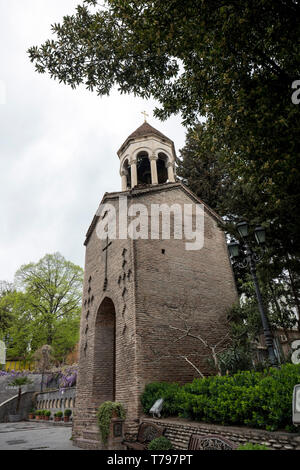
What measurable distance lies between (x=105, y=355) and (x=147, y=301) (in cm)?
310

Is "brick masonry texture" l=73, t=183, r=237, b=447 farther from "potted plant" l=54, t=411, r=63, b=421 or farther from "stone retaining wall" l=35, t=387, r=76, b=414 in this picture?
"potted plant" l=54, t=411, r=63, b=421

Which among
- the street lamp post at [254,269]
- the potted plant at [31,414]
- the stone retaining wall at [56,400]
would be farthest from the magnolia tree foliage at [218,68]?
the potted plant at [31,414]

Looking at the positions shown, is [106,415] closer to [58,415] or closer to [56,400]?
[58,415]

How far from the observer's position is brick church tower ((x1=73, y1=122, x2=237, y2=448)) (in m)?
8.91

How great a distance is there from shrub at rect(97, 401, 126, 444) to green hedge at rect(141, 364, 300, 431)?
120cm

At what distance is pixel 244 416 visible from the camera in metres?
5.27

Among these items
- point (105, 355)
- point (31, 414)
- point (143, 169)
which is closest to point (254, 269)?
point (105, 355)

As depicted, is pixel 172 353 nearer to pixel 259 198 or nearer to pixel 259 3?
pixel 259 198

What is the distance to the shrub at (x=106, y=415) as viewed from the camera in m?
7.86

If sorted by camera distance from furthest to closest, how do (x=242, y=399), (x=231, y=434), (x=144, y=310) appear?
(x=144, y=310), (x=242, y=399), (x=231, y=434)

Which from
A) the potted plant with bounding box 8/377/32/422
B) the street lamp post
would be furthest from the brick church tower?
the potted plant with bounding box 8/377/32/422

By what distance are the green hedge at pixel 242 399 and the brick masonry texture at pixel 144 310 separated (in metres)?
→ 1.36

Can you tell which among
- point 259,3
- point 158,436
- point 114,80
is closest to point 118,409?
point 158,436

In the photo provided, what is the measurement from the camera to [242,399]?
531 cm
